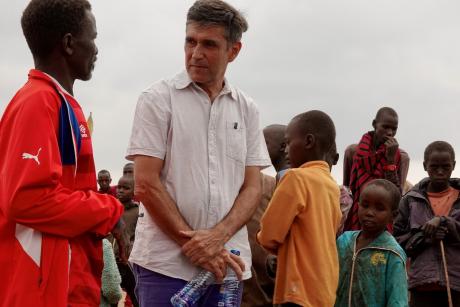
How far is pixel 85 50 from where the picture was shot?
3402 mm

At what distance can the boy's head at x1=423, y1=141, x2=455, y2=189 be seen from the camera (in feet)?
23.4

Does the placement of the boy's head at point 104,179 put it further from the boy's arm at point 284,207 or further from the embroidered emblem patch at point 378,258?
the boy's arm at point 284,207

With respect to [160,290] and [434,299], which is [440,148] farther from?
[160,290]

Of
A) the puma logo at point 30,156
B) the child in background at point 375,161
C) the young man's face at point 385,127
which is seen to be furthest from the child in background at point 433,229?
the puma logo at point 30,156

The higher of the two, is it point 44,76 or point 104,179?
point 44,76

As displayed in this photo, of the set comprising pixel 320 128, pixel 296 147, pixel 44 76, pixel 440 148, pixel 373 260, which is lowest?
pixel 373 260

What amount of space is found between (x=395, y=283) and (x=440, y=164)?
6.93 ft

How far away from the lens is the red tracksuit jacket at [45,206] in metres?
2.96

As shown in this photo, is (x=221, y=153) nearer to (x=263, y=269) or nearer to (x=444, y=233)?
(x=263, y=269)

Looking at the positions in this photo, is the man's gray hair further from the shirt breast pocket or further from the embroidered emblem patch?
the embroidered emblem patch

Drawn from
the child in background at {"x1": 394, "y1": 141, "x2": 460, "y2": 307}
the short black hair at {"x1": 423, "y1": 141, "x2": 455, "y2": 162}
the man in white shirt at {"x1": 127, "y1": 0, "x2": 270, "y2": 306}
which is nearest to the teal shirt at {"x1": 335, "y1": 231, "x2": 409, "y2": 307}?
the child in background at {"x1": 394, "y1": 141, "x2": 460, "y2": 307}

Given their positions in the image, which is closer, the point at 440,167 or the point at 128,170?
the point at 440,167

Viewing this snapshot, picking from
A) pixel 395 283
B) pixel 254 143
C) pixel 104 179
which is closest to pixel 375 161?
pixel 395 283

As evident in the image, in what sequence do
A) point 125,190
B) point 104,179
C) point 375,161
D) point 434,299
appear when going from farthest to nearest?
point 104,179, point 125,190, point 375,161, point 434,299
